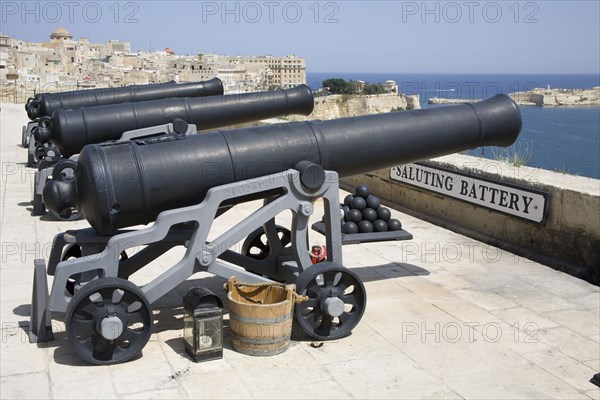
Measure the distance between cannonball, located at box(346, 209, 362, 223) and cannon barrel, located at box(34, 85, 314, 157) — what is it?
3182 millimetres

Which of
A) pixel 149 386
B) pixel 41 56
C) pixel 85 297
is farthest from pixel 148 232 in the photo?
pixel 41 56

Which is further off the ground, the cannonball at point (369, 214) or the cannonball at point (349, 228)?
the cannonball at point (369, 214)

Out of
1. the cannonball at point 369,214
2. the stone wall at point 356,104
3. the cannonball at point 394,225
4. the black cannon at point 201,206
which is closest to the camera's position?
the black cannon at point 201,206

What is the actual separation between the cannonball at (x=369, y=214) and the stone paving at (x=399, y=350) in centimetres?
47

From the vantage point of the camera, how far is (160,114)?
9102 millimetres

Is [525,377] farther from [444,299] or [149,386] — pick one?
[149,386]

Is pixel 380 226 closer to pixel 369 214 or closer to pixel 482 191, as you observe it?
pixel 369 214

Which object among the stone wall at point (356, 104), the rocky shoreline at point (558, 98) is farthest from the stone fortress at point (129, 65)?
the rocky shoreline at point (558, 98)

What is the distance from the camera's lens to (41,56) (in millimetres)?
106188

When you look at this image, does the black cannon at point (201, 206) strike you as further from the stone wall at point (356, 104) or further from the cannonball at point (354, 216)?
the stone wall at point (356, 104)

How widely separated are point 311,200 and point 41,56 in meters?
109

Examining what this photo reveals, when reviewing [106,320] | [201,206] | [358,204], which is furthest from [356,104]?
[106,320]

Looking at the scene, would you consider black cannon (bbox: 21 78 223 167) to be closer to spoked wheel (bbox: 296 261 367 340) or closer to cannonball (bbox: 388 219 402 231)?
cannonball (bbox: 388 219 402 231)

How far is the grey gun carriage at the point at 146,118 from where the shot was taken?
8.43 metres
